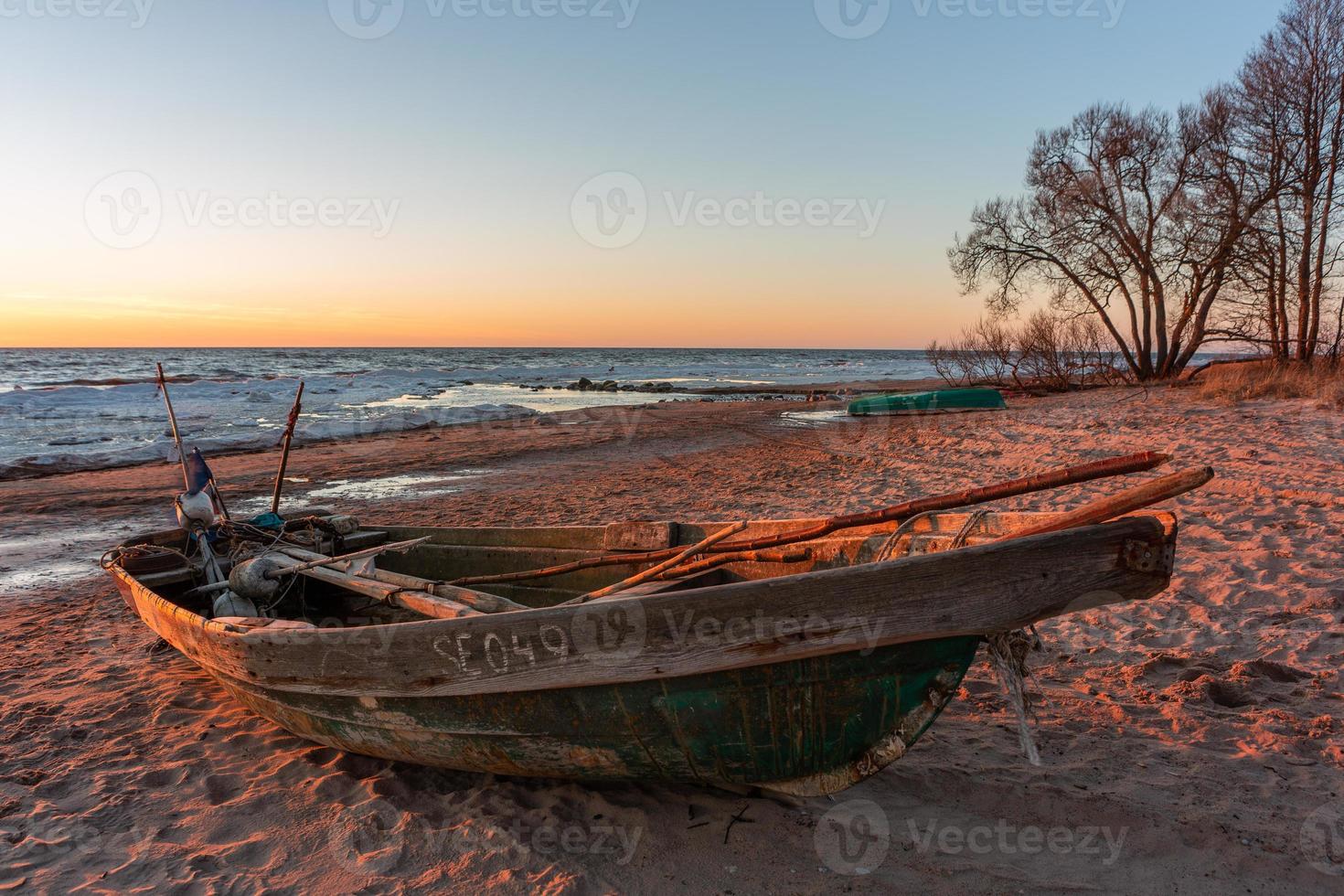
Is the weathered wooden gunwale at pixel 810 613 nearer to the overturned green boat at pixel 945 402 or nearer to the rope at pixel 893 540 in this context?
the rope at pixel 893 540

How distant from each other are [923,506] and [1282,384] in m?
14.3

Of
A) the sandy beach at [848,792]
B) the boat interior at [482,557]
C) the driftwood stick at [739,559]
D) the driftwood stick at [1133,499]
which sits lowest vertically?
the sandy beach at [848,792]

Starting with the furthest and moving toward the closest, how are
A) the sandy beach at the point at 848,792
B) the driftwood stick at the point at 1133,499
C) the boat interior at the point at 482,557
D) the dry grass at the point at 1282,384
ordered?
the dry grass at the point at 1282,384 → the boat interior at the point at 482,557 → the sandy beach at the point at 848,792 → the driftwood stick at the point at 1133,499

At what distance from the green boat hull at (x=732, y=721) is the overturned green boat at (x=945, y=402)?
16.7 m

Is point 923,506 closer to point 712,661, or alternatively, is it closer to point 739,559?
point 739,559

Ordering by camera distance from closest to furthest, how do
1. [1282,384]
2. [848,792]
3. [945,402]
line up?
[848,792], [1282,384], [945,402]

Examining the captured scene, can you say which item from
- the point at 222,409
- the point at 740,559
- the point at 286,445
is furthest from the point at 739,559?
the point at 222,409

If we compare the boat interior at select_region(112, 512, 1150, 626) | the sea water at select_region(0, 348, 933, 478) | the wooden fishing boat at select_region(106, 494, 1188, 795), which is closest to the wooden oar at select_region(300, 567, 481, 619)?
the wooden fishing boat at select_region(106, 494, 1188, 795)

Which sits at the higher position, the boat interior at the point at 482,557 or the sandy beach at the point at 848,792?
the boat interior at the point at 482,557

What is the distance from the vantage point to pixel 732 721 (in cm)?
280

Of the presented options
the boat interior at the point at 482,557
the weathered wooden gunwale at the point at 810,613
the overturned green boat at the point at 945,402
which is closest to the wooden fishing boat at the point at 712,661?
the weathered wooden gunwale at the point at 810,613

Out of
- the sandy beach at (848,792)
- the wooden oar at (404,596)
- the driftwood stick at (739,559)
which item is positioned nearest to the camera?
the sandy beach at (848,792)

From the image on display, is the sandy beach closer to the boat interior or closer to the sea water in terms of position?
the boat interior

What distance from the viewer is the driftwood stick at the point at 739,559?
4.04 m
